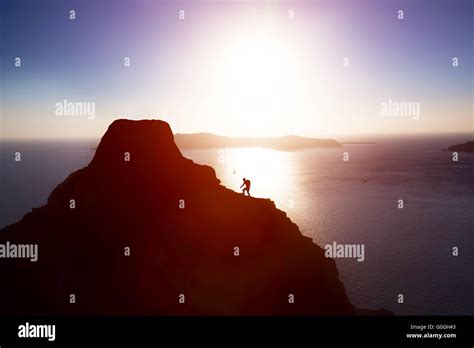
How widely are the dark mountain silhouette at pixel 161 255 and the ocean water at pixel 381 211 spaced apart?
235 cm

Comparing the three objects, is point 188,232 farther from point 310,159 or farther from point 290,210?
point 310,159

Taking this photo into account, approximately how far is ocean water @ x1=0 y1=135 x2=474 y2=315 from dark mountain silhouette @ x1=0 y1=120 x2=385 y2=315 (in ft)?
7.72

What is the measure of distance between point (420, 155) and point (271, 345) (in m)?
86.8

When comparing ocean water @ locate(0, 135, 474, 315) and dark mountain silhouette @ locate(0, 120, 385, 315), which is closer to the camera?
dark mountain silhouette @ locate(0, 120, 385, 315)

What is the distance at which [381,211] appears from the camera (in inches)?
1695

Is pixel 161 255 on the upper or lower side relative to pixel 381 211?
upper

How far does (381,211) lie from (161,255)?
3830 centimetres

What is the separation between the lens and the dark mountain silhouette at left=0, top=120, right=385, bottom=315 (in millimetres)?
10211

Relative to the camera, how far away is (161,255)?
34.5 feet

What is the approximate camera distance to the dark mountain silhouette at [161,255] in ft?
33.5

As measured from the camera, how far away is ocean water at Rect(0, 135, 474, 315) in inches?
1054

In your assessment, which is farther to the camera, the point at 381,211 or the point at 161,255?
the point at 381,211

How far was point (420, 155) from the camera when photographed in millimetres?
82938

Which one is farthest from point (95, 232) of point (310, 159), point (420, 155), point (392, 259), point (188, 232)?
point (420, 155)
